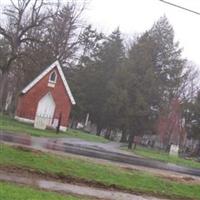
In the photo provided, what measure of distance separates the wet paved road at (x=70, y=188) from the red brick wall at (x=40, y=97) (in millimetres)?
35539

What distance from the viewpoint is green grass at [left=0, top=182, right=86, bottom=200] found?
12.2m

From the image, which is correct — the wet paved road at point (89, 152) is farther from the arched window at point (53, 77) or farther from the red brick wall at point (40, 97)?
the arched window at point (53, 77)

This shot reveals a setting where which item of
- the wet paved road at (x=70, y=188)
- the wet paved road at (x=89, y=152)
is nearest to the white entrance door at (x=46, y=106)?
the wet paved road at (x=89, y=152)

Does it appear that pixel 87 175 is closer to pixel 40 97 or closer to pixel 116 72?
pixel 40 97

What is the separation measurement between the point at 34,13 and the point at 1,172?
42442 mm

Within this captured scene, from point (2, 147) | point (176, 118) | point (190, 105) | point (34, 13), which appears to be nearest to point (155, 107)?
point (176, 118)

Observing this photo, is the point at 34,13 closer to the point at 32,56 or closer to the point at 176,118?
the point at 32,56

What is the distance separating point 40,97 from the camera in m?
52.7

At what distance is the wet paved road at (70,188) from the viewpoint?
15.3 metres

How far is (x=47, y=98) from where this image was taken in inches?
2106

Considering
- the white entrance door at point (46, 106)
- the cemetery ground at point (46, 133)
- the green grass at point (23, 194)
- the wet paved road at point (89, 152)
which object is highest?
the white entrance door at point (46, 106)

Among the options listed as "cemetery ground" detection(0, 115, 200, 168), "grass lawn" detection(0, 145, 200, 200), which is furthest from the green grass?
"cemetery ground" detection(0, 115, 200, 168)

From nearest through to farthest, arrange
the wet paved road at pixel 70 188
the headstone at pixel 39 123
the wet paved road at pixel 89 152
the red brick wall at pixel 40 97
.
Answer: the wet paved road at pixel 70 188, the wet paved road at pixel 89 152, the headstone at pixel 39 123, the red brick wall at pixel 40 97

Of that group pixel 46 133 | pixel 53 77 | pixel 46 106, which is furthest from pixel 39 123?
pixel 53 77
